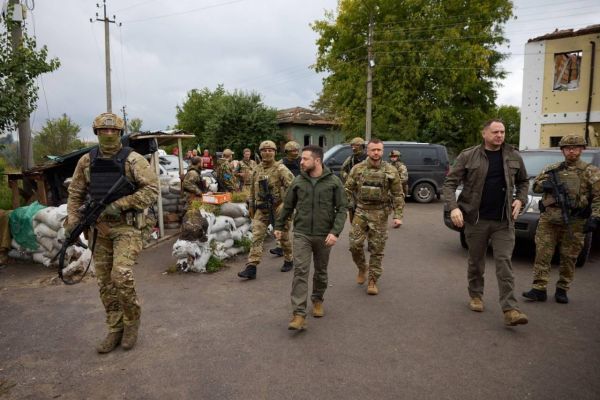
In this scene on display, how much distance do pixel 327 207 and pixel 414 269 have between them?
107 inches

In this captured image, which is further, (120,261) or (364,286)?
(364,286)

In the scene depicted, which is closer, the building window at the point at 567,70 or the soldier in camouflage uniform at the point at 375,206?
the soldier in camouflage uniform at the point at 375,206

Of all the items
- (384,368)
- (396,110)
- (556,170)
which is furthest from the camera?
(396,110)

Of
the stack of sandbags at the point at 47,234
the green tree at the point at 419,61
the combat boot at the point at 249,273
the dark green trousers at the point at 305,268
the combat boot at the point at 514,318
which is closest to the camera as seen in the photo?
the combat boot at the point at 514,318

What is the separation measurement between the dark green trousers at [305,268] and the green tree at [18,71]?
6.03m

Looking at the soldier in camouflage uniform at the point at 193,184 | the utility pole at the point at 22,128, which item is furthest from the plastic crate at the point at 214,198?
the utility pole at the point at 22,128

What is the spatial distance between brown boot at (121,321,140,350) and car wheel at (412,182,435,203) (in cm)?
1156

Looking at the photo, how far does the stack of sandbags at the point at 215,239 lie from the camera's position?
620cm

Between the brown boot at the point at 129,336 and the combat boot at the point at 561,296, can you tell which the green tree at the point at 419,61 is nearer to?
the combat boot at the point at 561,296

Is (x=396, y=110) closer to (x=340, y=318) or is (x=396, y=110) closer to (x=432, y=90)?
(x=432, y=90)

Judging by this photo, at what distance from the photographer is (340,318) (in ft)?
14.4

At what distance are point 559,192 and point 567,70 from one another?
18264mm

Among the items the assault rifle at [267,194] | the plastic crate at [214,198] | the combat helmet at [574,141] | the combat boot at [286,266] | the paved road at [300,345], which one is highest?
the combat helmet at [574,141]

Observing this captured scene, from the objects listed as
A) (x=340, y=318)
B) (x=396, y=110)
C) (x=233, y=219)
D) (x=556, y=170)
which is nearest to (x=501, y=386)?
(x=340, y=318)
